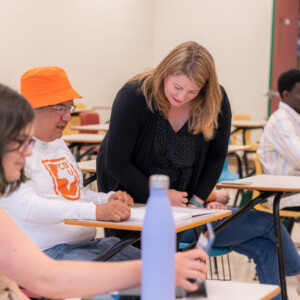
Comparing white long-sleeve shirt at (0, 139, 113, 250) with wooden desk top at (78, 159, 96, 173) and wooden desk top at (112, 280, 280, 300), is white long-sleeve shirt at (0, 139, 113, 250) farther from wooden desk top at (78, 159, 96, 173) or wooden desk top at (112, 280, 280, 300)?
wooden desk top at (78, 159, 96, 173)

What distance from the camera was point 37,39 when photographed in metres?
6.91

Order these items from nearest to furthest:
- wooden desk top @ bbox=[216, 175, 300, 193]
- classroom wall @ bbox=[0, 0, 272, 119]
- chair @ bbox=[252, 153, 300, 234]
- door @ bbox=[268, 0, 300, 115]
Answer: wooden desk top @ bbox=[216, 175, 300, 193] < chair @ bbox=[252, 153, 300, 234] < classroom wall @ bbox=[0, 0, 272, 119] < door @ bbox=[268, 0, 300, 115]

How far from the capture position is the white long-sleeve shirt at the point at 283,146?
326cm

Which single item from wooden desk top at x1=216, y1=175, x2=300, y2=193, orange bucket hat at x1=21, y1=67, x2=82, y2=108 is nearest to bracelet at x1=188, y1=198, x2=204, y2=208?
wooden desk top at x1=216, y1=175, x2=300, y2=193

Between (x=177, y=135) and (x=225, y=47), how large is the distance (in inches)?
271

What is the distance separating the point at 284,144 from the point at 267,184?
759mm

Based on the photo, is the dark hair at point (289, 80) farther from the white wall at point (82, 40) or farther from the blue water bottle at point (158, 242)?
the white wall at point (82, 40)

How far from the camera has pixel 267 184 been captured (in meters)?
2.61

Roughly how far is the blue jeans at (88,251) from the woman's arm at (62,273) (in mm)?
703

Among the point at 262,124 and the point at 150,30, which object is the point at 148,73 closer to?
the point at 262,124

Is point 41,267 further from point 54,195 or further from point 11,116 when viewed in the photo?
point 54,195

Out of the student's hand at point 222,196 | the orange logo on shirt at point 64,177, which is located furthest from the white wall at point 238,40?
the orange logo on shirt at point 64,177

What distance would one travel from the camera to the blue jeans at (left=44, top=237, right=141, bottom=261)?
1.70 m

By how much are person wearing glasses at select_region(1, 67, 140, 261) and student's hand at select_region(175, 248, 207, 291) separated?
28.9 inches
